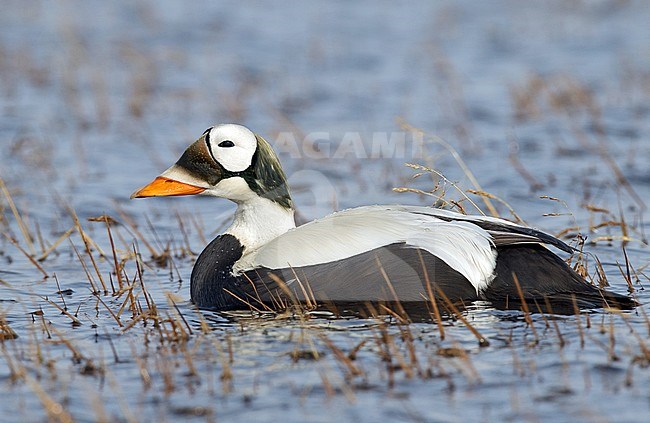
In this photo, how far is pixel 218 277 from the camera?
5949mm

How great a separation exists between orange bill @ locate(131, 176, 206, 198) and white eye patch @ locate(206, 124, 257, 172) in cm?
21

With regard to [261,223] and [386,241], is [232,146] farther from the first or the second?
[386,241]

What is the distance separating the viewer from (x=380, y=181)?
9.64 m

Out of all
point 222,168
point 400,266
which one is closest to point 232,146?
point 222,168

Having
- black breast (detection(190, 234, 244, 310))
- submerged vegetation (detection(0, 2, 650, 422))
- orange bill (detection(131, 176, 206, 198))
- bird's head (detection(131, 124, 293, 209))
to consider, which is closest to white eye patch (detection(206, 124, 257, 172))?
bird's head (detection(131, 124, 293, 209))

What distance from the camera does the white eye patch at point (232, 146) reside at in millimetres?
6031

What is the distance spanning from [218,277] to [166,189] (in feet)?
1.81

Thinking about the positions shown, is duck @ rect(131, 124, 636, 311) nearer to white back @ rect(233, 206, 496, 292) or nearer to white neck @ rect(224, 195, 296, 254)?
white back @ rect(233, 206, 496, 292)

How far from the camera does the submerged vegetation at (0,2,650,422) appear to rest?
441 cm

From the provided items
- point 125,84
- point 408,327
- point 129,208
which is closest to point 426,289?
point 408,327

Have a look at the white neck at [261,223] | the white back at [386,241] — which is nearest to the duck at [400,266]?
the white back at [386,241]

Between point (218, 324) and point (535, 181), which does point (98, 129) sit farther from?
point (218, 324)

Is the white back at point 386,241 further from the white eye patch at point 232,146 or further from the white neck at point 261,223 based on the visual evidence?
the white eye patch at point 232,146

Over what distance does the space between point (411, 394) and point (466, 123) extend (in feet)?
25.1
